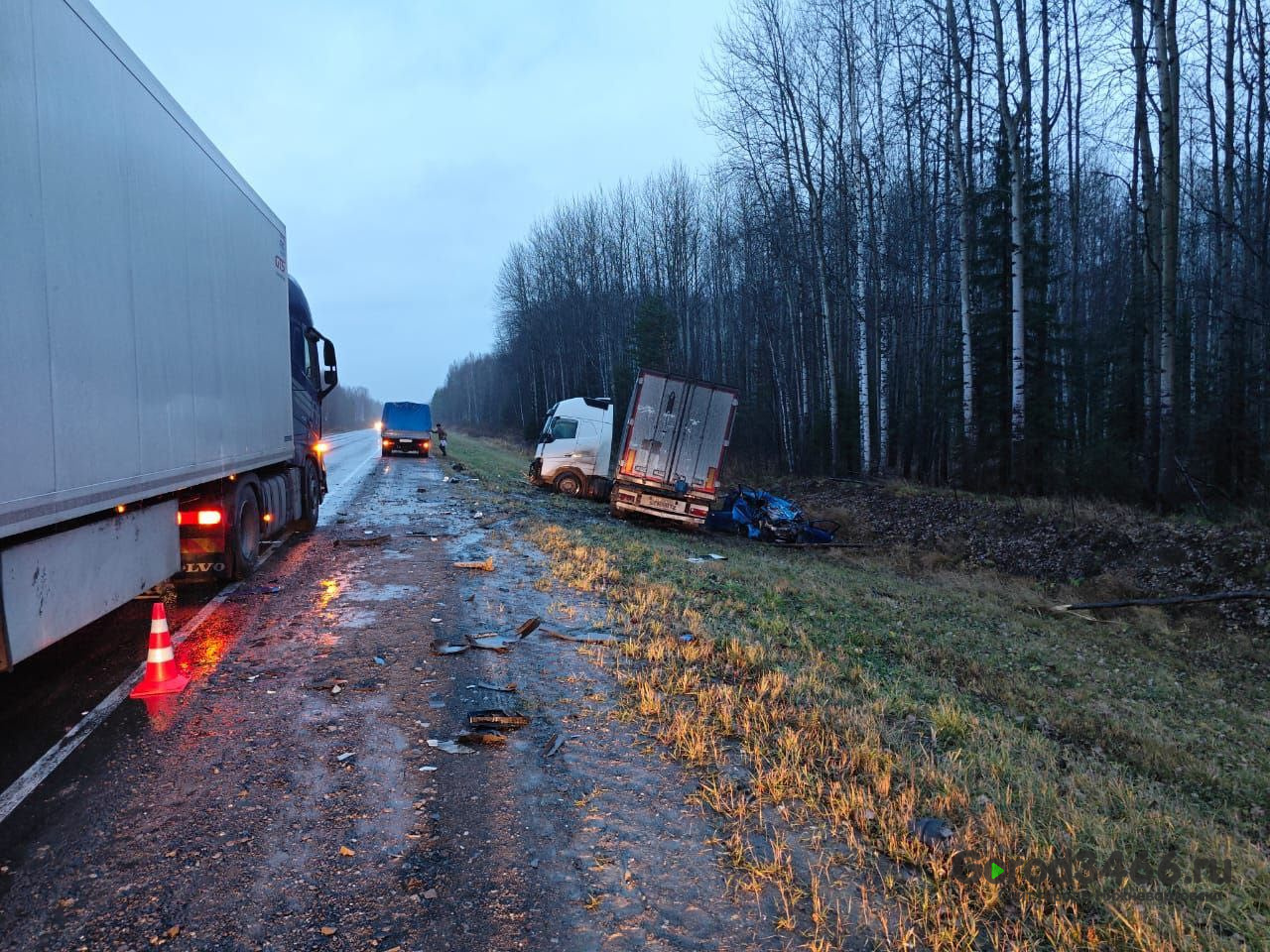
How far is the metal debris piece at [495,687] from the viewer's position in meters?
5.22

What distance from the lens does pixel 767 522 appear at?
16.5m

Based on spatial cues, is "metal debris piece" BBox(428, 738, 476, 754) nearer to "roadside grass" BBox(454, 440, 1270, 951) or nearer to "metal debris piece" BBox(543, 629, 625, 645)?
"roadside grass" BBox(454, 440, 1270, 951)

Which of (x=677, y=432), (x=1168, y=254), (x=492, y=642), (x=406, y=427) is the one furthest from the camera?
(x=406, y=427)

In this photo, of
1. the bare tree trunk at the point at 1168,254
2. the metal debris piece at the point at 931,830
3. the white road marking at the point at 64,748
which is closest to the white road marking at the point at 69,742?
the white road marking at the point at 64,748

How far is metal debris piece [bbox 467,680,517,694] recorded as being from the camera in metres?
5.22

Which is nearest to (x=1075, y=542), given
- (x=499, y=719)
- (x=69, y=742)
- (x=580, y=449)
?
(x=499, y=719)

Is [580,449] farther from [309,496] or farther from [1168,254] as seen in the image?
[1168,254]

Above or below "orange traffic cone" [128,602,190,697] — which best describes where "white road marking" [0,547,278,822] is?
below

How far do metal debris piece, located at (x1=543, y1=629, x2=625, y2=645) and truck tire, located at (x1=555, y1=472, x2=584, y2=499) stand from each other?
1448cm

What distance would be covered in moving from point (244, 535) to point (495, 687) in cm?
504

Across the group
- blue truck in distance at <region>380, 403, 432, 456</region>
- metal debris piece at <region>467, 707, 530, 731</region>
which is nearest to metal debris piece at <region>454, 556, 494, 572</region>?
metal debris piece at <region>467, 707, 530, 731</region>

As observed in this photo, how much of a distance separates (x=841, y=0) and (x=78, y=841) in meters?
26.7

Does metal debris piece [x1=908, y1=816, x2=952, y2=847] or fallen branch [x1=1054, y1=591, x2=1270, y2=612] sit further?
fallen branch [x1=1054, y1=591, x2=1270, y2=612]

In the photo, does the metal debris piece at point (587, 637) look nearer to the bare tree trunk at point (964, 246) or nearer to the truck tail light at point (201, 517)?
the truck tail light at point (201, 517)
